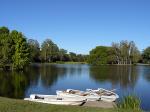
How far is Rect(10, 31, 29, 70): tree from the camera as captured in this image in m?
84.7

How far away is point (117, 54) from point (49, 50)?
134 feet

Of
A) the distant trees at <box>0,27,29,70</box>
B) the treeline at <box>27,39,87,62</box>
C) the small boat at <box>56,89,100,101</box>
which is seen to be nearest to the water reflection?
the small boat at <box>56,89,100,101</box>

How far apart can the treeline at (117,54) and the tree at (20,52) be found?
9481cm

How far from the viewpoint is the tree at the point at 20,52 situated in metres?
84.7

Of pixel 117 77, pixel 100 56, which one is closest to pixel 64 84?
pixel 117 77

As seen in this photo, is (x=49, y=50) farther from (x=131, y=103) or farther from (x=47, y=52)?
(x=131, y=103)

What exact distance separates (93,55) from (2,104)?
169 meters

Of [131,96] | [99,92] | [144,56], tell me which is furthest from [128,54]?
[131,96]

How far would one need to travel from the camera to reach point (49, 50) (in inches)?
7274

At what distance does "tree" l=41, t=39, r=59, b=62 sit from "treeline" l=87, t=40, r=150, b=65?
2243 centimetres

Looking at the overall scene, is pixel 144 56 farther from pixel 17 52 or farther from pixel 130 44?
pixel 17 52

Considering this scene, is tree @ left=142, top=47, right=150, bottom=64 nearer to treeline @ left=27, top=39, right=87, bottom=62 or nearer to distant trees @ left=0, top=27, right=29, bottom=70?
treeline @ left=27, top=39, right=87, bottom=62

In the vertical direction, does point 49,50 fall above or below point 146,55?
above

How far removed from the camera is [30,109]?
53.1 feet
